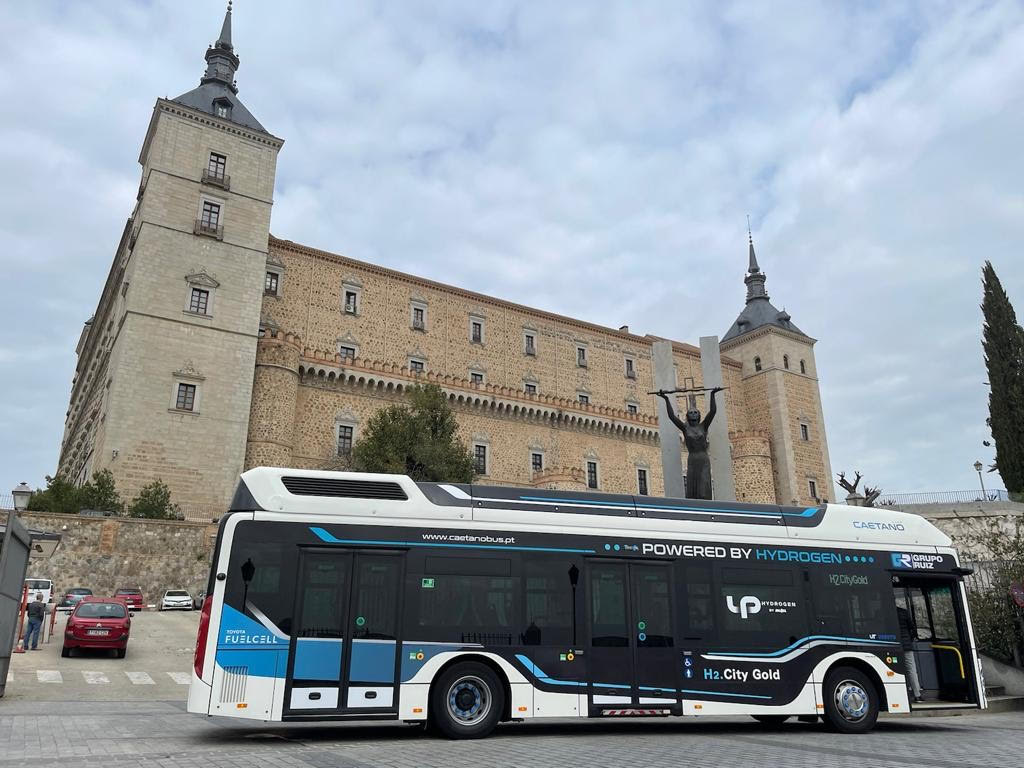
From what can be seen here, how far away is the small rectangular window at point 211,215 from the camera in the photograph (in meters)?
34.9

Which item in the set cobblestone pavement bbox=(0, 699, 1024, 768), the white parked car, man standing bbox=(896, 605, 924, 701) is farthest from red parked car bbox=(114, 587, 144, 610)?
man standing bbox=(896, 605, 924, 701)

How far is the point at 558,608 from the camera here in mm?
8586

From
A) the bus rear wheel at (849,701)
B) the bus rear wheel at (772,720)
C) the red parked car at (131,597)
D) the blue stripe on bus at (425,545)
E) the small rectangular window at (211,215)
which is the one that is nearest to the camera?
the blue stripe on bus at (425,545)

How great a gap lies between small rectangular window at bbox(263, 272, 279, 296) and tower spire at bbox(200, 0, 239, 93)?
10.4m

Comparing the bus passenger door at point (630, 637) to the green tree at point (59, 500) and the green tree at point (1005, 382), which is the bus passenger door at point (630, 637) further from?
the green tree at point (1005, 382)

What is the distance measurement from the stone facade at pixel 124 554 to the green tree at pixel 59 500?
5.05 feet

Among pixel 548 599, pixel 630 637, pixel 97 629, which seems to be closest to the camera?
pixel 548 599

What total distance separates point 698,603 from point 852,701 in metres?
2.48

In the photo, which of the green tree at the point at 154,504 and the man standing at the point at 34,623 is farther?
the green tree at the point at 154,504

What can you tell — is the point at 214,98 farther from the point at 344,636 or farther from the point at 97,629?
the point at 344,636

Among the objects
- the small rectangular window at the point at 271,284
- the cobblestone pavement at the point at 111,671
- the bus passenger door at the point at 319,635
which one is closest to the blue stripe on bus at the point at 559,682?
the bus passenger door at the point at 319,635

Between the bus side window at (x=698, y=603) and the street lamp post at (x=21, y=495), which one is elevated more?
the street lamp post at (x=21, y=495)

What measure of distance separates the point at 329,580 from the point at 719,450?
13699 mm

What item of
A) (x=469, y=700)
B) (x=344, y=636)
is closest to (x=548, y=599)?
(x=469, y=700)
